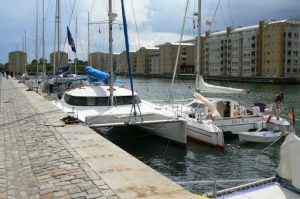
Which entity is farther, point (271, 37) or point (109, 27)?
point (271, 37)

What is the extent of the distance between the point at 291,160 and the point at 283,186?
0.76 m

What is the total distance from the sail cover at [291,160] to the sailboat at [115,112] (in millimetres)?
7355

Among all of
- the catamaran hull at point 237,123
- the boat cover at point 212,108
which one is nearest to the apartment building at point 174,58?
the boat cover at point 212,108

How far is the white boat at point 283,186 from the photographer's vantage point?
8.48 meters

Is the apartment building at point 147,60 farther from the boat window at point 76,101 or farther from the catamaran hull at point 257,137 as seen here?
the boat window at point 76,101

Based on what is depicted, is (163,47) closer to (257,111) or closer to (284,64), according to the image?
(284,64)

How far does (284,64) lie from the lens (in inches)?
4171

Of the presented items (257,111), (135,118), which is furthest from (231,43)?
(135,118)

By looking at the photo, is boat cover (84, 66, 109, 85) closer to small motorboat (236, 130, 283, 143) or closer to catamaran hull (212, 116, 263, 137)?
catamaran hull (212, 116, 263, 137)

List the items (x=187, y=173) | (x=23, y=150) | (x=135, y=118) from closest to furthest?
(x=23, y=150) → (x=187, y=173) → (x=135, y=118)

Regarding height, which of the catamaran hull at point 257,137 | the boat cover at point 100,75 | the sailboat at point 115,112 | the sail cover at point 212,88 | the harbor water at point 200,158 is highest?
the boat cover at point 100,75

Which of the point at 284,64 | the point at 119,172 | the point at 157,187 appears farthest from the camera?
the point at 284,64

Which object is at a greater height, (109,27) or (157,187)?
(109,27)

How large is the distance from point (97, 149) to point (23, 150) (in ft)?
6.86
